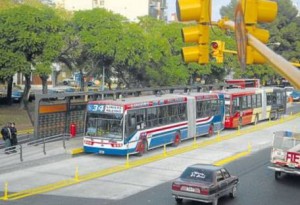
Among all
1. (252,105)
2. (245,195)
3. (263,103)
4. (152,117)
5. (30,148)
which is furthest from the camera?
(263,103)

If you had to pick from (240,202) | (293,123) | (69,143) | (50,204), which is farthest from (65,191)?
(293,123)

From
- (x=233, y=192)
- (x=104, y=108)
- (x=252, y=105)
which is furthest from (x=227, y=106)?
(x=233, y=192)

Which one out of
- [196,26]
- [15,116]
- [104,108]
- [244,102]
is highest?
[196,26]

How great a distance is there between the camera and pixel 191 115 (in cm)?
3306

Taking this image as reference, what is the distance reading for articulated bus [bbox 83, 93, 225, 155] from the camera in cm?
2617

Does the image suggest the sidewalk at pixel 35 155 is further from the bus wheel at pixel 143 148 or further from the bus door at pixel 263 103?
the bus door at pixel 263 103

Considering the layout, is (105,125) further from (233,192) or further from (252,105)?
(252,105)

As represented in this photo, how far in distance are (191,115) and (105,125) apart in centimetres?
807

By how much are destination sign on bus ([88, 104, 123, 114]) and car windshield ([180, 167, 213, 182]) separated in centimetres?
886

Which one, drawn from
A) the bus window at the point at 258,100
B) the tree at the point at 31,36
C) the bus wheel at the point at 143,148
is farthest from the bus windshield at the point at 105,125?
the bus window at the point at 258,100

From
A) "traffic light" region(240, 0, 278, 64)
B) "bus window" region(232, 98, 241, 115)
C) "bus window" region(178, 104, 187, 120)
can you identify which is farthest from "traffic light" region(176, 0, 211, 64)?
"bus window" region(232, 98, 241, 115)

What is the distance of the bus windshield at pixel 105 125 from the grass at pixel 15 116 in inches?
512

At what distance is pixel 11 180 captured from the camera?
20.8 metres

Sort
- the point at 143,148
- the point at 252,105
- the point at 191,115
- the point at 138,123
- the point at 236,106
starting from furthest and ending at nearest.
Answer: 1. the point at 252,105
2. the point at 236,106
3. the point at 191,115
4. the point at 143,148
5. the point at 138,123
